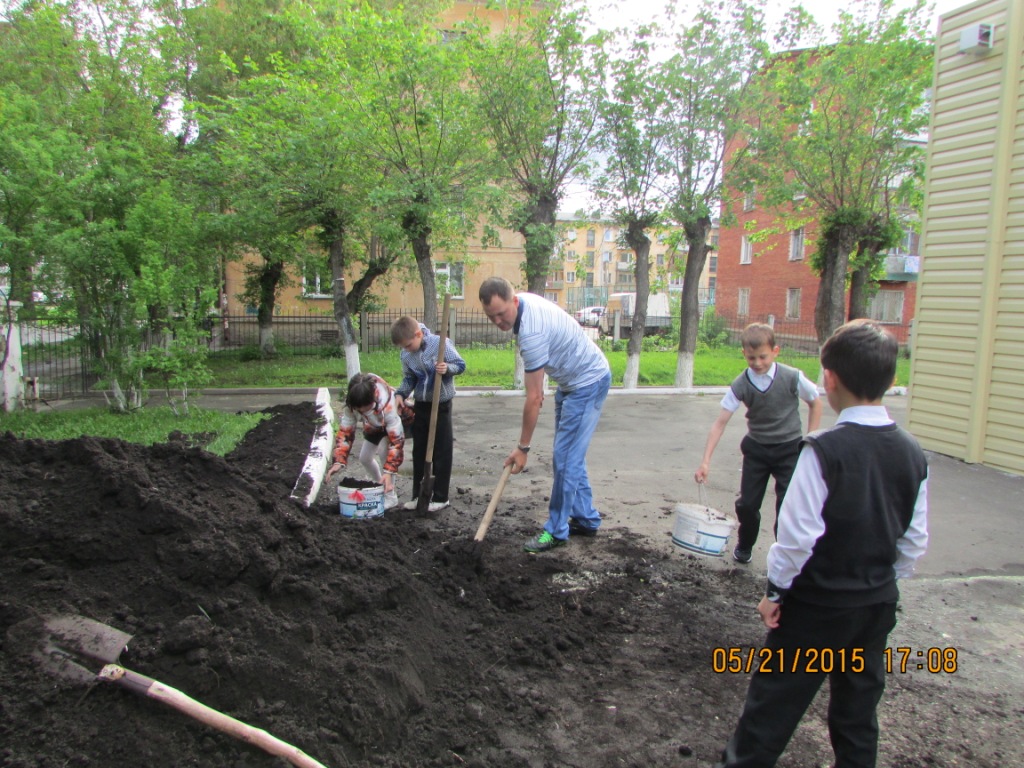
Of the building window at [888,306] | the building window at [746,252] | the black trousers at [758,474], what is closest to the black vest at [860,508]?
the black trousers at [758,474]

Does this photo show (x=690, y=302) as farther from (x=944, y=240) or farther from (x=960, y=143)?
(x=960, y=143)

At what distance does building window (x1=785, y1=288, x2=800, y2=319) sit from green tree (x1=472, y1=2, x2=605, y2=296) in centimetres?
1941

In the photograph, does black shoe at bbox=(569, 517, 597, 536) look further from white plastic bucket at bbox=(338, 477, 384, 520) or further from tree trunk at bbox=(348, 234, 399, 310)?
tree trunk at bbox=(348, 234, 399, 310)

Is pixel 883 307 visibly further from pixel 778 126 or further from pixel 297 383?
pixel 297 383

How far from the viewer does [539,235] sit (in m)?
13.2

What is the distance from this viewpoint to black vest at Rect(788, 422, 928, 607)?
6.61 ft

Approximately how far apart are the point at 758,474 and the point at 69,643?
3.73 meters

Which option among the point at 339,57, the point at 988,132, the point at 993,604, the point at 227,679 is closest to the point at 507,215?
the point at 339,57

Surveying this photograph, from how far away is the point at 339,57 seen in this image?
12617mm

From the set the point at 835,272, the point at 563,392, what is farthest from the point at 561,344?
the point at 835,272

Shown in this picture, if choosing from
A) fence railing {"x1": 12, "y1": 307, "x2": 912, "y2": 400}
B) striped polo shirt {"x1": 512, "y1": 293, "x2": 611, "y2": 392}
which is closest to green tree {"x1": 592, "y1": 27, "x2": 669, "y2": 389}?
fence railing {"x1": 12, "y1": 307, "x2": 912, "y2": 400}

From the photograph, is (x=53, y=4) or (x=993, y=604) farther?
(x=53, y=4)

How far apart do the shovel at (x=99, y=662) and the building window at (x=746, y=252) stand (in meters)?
33.6

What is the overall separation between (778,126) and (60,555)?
50.1 ft
